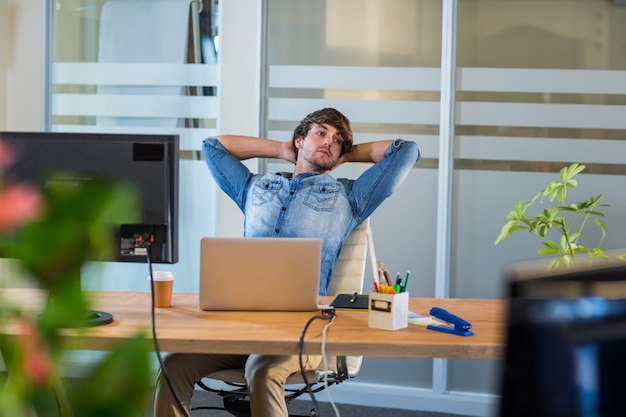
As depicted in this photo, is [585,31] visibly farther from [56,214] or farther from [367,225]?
[56,214]

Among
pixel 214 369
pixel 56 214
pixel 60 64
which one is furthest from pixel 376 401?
pixel 56 214

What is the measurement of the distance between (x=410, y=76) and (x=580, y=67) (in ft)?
2.56

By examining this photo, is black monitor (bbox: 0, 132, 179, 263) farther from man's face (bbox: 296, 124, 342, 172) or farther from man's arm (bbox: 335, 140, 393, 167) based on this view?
man's arm (bbox: 335, 140, 393, 167)

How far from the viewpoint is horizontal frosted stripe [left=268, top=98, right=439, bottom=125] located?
4.00 meters

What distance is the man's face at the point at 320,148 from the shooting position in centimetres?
311

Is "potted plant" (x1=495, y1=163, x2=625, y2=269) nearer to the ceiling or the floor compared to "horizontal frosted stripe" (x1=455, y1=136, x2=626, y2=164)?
nearer to the floor

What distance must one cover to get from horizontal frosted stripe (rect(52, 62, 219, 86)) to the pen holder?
246 centimetres

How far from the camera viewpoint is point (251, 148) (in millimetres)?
3316

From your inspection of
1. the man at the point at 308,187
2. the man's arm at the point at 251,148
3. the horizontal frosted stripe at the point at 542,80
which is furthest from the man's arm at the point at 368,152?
the horizontal frosted stripe at the point at 542,80

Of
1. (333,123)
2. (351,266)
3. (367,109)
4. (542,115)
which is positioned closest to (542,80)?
(542,115)

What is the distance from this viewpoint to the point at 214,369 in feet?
7.98

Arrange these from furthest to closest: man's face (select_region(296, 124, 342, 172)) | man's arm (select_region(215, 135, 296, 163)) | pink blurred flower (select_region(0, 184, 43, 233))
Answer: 1. man's arm (select_region(215, 135, 296, 163))
2. man's face (select_region(296, 124, 342, 172))
3. pink blurred flower (select_region(0, 184, 43, 233))

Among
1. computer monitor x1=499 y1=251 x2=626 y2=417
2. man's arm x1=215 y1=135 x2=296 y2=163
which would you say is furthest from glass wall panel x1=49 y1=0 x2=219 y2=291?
computer monitor x1=499 y1=251 x2=626 y2=417

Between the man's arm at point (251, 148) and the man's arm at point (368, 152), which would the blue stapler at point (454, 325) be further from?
the man's arm at point (251, 148)
